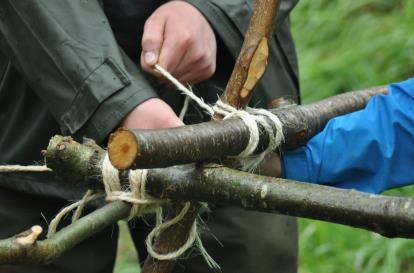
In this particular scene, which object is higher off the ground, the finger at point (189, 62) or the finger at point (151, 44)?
the finger at point (151, 44)

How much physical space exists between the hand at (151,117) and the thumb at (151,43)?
117 mm

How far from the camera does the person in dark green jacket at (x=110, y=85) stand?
156 centimetres

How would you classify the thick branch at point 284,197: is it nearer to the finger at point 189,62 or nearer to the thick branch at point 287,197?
the thick branch at point 287,197

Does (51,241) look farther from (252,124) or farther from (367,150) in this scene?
(367,150)

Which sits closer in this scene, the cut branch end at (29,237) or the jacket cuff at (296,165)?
the cut branch end at (29,237)

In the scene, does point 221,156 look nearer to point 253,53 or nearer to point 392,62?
point 253,53

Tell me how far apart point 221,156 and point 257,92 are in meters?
0.57

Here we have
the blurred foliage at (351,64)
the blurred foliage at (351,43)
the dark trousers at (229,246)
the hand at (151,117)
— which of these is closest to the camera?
the hand at (151,117)

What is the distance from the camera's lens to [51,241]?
128 centimetres

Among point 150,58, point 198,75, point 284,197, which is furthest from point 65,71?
point 284,197

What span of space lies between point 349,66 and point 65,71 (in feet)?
7.89

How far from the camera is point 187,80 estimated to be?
1.75 meters

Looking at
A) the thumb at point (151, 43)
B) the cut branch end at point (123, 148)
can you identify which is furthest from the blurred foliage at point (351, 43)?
the cut branch end at point (123, 148)

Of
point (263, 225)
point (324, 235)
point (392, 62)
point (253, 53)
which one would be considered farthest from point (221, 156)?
point (392, 62)
